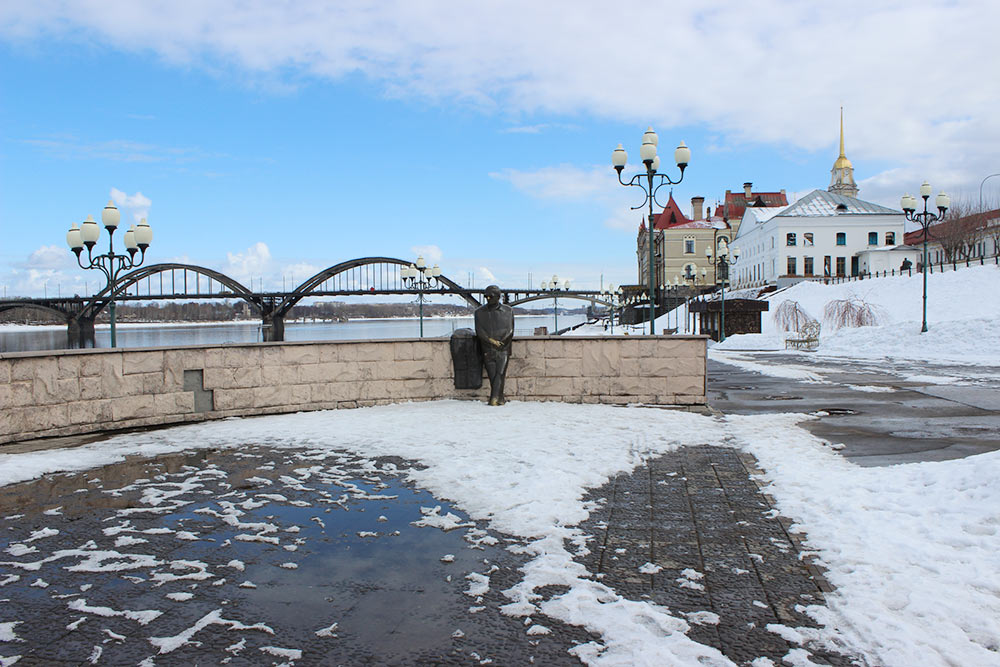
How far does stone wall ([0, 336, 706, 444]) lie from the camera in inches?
325

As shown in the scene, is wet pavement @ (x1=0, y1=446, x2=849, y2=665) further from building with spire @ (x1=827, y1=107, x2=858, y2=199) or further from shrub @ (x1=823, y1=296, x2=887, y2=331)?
building with spire @ (x1=827, y1=107, x2=858, y2=199)

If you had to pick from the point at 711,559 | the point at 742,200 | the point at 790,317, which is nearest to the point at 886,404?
the point at 711,559

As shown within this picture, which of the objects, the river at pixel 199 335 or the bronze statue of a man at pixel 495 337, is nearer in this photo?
the bronze statue of a man at pixel 495 337

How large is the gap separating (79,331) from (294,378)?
6780 cm

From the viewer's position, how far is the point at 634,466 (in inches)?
254

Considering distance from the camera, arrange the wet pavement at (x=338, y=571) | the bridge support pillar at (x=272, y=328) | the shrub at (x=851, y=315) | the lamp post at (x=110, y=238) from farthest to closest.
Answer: the bridge support pillar at (x=272, y=328)
the shrub at (x=851, y=315)
the lamp post at (x=110, y=238)
the wet pavement at (x=338, y=571)

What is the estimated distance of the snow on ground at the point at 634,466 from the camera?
3051 millimetres

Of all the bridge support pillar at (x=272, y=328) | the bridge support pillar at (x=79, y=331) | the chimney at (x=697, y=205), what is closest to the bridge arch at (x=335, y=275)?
the bridge support pillar at (x=272, y=328)

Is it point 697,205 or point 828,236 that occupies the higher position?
point 697,205

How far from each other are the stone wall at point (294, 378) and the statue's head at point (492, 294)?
892mm

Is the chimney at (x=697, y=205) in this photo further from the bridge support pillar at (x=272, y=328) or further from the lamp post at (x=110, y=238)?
the lamp post at (x=110, y=238)

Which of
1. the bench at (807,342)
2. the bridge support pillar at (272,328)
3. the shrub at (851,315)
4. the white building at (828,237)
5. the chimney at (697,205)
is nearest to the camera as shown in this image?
the bench at (807,342)

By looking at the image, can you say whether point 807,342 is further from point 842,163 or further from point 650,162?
point 842,163

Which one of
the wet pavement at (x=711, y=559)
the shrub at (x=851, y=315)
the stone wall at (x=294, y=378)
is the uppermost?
the shrub at (x=851, y=315)
